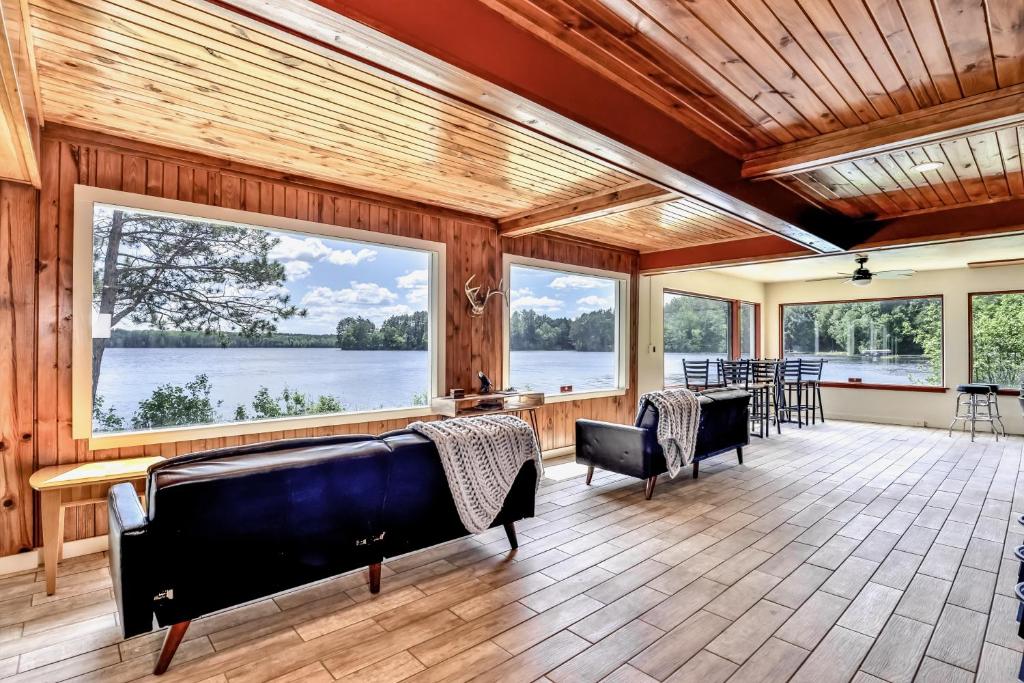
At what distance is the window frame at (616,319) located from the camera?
5.36m

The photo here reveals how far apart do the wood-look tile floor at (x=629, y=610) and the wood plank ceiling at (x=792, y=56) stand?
238 centimetres

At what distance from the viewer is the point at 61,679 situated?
1.94 m

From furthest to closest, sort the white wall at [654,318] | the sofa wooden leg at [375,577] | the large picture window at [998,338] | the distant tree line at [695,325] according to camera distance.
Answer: the distant tree line at [695,325] → the large picture window at [998,338] → the white wall at [654,318] → the sofa wooden leg at [375,577]

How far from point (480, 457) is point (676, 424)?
2.05m

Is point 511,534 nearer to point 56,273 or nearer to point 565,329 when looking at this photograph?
point 56,273

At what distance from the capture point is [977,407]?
288 inches

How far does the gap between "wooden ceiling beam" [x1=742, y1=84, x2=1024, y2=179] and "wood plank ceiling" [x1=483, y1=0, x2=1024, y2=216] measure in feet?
0.08

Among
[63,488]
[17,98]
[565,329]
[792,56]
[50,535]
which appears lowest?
[50,535]

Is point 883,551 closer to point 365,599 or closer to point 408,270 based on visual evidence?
point 365,599

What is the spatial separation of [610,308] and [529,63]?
16.1 feet

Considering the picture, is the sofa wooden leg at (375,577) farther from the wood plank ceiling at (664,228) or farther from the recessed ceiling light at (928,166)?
the recessed ceiling light at (928,166)

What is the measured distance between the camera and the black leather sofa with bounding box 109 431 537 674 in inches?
75.1

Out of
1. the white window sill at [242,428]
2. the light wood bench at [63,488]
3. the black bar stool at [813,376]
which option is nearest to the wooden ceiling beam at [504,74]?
the light wood bench at [63,488]

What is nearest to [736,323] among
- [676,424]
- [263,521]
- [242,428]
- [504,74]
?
[676,424]
